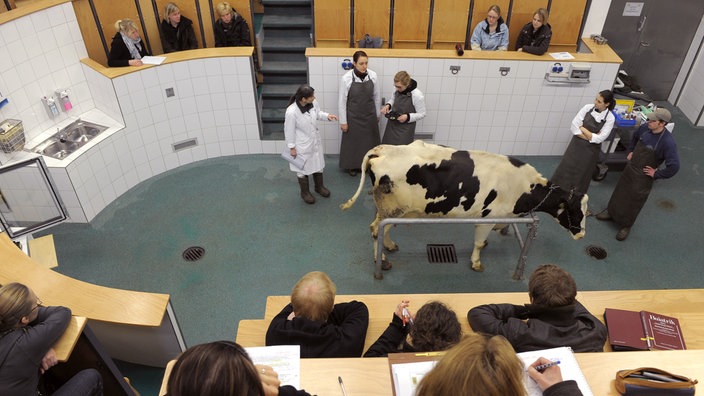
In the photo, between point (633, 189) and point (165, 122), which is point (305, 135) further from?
point (633, 189)

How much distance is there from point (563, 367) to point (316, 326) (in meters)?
1.34

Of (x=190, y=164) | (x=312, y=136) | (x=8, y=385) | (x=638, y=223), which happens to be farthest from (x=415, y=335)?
(x=190, y=164)

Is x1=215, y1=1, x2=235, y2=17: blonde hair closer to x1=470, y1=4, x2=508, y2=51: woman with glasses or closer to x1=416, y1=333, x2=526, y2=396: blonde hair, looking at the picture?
x1=470, y1=4, x2=508, y2=51: woman with glasses

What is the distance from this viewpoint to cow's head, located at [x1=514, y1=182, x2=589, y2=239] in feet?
16.3

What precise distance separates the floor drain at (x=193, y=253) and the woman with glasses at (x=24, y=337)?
2476 mm

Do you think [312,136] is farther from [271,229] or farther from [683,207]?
[683,207]

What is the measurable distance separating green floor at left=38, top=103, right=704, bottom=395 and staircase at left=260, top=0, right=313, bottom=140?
1.09 meters

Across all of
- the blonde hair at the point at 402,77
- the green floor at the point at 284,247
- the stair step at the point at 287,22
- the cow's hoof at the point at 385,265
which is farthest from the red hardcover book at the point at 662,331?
the stair step at the point at 287,22

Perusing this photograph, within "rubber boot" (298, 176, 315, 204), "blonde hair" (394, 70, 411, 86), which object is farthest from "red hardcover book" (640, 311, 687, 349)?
"rubber boot" (298, 176, 315, 204)

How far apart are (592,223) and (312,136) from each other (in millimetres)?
3614

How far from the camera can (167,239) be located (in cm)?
575

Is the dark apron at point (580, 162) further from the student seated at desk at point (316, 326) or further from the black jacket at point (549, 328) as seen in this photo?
the student seated at desk at point (316, 326)

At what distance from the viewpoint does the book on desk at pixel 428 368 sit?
225cm

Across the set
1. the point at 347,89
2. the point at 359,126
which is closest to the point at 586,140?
the point at 359,126
